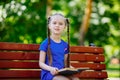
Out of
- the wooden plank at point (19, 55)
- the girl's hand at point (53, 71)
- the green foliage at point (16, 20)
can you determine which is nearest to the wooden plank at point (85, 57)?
the wooden plank at point (19, 55)

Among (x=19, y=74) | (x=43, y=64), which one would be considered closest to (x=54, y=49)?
(x=43, y=64)

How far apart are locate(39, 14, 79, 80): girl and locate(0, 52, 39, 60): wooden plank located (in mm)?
424

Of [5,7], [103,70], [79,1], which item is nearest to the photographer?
[103,70]

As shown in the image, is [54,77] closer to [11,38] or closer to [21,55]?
[21,55]

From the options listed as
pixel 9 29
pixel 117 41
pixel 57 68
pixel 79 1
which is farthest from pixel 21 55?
pixel 117 41

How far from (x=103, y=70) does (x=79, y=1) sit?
2118 cm

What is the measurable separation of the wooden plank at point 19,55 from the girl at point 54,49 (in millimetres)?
424

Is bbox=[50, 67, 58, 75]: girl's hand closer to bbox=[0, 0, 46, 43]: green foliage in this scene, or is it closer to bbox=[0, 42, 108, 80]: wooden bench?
bbox=[0, 42, 108, 80]: wooden bench

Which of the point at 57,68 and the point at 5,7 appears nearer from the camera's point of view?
the point at 57,68

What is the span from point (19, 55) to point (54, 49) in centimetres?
56

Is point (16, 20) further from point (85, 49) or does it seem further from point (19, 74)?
point (19, 74)

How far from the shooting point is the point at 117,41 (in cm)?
3041

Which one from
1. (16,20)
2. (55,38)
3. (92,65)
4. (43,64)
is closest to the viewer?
(43,64)

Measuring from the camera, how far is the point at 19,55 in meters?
6.13
